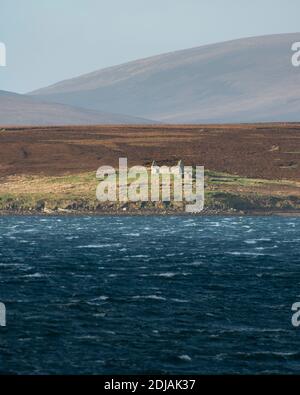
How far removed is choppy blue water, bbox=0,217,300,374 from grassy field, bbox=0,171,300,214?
2381cm

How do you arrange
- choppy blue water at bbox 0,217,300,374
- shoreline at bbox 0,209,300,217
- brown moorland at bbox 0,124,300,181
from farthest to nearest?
1. brown moorland at bbox 0,124,300,181
2. shoreline at bbox 0,209,300,217
3. choppy blue water at bbox 0,217,300,374

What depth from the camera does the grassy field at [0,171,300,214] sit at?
129m

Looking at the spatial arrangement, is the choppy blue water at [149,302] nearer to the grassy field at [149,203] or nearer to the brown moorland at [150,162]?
the grassy field at [149,203]

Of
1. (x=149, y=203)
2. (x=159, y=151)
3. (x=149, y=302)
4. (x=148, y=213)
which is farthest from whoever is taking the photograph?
(x=159, y=151)

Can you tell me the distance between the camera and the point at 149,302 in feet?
205

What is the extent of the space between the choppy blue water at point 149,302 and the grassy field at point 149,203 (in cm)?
2381

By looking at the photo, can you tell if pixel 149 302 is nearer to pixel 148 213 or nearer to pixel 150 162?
pixel 148 213

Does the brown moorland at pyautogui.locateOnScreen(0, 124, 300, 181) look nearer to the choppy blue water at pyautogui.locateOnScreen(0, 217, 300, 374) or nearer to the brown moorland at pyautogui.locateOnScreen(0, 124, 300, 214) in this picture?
the brown moorland at pyautogui.locateOnScreen(0, 124, 300, 214)

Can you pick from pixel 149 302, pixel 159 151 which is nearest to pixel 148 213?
pixel 159 151

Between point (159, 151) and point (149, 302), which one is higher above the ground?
point (159, 151)

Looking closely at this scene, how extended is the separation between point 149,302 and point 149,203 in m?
67.0

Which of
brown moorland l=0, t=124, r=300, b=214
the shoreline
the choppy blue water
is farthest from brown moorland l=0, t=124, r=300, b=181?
the choppy blue water
